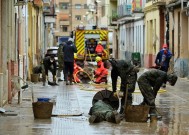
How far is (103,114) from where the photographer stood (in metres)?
15.7

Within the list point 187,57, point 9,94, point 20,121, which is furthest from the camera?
point 187,57

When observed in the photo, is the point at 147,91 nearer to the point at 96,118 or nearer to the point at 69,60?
the point at 96,118

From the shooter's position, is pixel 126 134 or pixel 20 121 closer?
pixel 126 134

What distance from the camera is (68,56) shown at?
29.0 metres

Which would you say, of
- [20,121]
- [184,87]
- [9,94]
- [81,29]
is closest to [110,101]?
[20,121]

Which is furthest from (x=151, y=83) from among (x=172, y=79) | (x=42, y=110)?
(x=42, y=110)

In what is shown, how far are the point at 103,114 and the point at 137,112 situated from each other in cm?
80

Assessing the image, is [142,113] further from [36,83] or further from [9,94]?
[36,83]

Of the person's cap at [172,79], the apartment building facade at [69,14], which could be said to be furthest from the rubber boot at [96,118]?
the apartment building facade at [69,14]

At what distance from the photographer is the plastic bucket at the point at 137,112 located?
1569 cm

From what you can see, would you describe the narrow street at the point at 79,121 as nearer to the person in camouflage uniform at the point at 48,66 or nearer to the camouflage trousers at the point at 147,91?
the camouflage trousers at the point at 147,91

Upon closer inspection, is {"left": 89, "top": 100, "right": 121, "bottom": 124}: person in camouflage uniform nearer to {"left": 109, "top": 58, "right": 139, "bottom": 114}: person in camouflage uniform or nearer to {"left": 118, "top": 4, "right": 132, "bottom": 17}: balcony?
{"left": 109, "top": 58, "right": 139, "bottom": 114}: person in camouflage uniform

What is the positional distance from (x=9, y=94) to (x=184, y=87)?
10641 millimetres

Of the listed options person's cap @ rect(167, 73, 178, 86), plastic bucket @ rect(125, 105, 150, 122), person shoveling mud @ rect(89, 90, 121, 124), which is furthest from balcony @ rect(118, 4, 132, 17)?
plastic bucket @ rect(125, 105, 150, 122)
